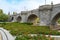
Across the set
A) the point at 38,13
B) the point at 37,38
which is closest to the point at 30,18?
the point at 38,13

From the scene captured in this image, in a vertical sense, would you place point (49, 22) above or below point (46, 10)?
below

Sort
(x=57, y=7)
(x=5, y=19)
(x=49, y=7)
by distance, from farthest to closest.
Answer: (x=5, y=19), (x=49, y=7), (x=57, y=7)

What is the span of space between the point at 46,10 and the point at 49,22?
7.53 ft

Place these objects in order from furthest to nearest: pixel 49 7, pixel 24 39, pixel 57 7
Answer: pixel 49 7, pixel 57 7, pixel 24 39

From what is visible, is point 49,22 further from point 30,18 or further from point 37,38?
point 37,38

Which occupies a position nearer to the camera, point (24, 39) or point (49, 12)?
point (24, 39)

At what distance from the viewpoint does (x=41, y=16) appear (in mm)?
36438

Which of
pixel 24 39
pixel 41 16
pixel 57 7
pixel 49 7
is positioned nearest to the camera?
pixel 24 39

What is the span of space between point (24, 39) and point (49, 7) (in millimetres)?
25191

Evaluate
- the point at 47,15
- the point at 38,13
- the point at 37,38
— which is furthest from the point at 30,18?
the point at 37,38

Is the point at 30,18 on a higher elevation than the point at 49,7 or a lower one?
lower

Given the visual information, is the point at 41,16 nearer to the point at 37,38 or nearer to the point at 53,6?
the point at 53,6

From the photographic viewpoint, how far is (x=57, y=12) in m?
32.2

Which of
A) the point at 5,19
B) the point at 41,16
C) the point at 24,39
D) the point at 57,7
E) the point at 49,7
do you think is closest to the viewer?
the point at 24,39
